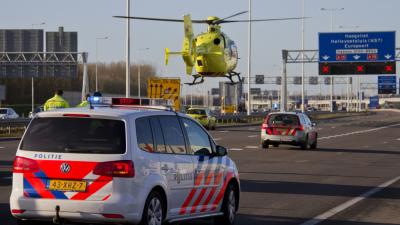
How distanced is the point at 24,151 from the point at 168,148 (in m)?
1.78

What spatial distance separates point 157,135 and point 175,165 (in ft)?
1.49

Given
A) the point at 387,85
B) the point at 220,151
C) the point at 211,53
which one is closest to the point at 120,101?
the point at 220,151

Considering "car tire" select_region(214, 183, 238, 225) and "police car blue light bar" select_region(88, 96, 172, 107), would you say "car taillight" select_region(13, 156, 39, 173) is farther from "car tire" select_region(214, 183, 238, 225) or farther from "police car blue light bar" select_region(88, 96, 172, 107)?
"car tire" select_region(214, 183, 238, 225)

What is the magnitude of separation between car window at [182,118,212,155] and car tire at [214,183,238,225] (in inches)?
31.9

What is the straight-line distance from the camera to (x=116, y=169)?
948 centimetres

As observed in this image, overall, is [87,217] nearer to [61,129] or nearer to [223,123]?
[61,129]

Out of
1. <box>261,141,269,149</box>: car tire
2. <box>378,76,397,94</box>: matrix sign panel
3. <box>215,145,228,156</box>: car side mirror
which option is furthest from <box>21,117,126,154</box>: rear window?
<box>378,76,397,94</box>: matrix sign panel

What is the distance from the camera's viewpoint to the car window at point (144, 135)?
388 inches

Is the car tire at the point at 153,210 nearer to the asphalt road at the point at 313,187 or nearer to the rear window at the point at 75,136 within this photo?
the rear window at the point at 75,136

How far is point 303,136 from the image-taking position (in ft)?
111

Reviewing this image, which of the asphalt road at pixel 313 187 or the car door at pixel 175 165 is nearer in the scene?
the car door at pixel 175 165

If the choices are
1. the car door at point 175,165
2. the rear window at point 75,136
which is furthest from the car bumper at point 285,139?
the rear window at point 75,136

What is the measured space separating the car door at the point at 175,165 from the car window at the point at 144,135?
18 cm

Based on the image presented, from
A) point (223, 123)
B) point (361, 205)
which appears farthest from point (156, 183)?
point (223, 123)
